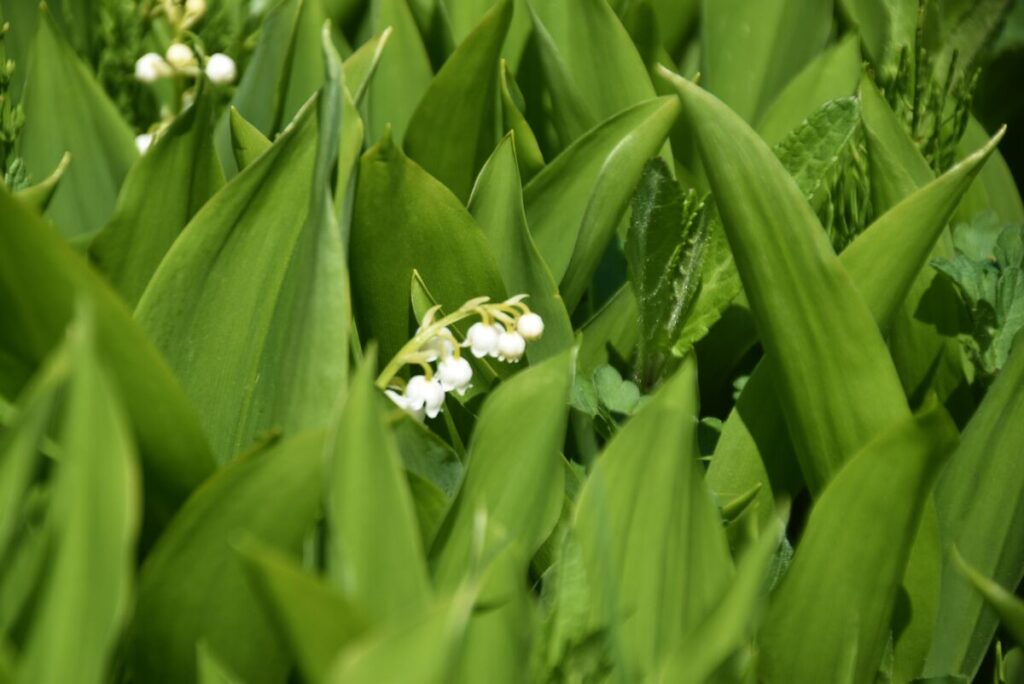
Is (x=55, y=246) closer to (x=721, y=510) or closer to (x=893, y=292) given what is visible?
(x=721, y=510)

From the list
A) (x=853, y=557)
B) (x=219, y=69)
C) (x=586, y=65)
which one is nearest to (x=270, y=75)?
(x=219, y=69)

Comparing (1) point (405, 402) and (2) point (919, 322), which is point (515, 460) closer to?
(1) point (405, 402)

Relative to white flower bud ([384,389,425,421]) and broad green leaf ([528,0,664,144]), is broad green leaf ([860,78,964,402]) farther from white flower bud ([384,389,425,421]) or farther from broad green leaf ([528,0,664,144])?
white flower bud ([384,389,425,421])

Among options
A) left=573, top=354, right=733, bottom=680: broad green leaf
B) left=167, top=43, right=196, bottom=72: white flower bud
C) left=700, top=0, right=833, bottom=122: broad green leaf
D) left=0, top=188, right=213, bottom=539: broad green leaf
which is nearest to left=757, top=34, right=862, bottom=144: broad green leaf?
left=700, top=0, right=833, bottom=122: broad green leaf

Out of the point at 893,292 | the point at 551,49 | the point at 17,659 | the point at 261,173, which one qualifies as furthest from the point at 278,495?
the point at 551,49

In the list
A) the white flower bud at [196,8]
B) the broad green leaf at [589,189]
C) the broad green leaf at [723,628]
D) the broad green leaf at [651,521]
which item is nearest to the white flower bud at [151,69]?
the white flower bud at [196,8]

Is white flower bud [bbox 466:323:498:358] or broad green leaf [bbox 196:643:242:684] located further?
white flower bud [bbox 466:323:498:358]
